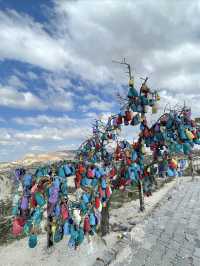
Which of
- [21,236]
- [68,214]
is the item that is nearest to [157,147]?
[68,214]

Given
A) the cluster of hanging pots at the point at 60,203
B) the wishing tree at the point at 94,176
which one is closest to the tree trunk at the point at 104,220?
the wishing tree at the point at 94,176

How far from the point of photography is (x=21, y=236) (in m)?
9.13

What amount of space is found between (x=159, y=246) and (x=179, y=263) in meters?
0.87

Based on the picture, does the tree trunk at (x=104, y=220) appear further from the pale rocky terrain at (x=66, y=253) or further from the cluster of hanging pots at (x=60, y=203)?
the cluster of hanging pots at (x=60, y=203)

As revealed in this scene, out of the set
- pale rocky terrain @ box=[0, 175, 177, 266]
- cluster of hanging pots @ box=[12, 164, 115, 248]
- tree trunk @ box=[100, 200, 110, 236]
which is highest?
cluster of hanging pots @ box=[12, 164, 115, 248]

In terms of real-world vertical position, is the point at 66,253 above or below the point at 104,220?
below

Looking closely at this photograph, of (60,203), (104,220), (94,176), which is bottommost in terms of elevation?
(104,220)

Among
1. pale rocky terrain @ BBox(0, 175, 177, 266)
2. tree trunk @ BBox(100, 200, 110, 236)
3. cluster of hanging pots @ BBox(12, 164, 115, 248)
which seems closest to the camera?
cluster of hanging pots @ BBox(12, 164, 115, 248)

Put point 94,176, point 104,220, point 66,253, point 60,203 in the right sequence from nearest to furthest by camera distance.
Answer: point 60,203 → point 94,176 → point 66,253 → point 104,220

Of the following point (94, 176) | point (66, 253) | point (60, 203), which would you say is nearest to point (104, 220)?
point (66, 253)

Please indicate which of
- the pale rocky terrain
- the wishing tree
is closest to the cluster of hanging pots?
the wishing tree

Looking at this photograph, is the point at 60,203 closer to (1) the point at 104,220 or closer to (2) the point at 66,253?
(2) the point at 66,253

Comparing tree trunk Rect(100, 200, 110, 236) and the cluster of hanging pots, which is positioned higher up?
the cluster of hanging pots

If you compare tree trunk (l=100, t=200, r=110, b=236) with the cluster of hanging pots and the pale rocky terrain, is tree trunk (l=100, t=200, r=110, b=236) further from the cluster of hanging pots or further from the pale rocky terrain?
the cluster of hanging pots
